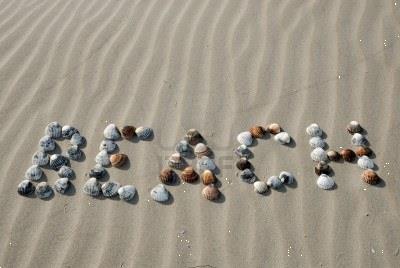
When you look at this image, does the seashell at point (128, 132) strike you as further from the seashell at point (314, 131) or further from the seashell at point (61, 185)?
the seashell at point (314, 131)

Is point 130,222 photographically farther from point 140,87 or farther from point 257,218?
point 140,87

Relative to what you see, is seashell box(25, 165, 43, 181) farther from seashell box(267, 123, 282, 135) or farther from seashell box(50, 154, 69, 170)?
seashell box(267, 123, 282, 135)

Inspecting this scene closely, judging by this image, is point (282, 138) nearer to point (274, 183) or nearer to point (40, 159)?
point (274, 183)

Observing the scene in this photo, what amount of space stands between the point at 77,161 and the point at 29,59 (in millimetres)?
1337

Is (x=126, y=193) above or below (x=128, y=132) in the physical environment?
below

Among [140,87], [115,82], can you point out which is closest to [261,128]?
[140,87]

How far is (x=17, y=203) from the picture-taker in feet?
8.96

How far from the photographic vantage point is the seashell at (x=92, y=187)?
8.95 feet

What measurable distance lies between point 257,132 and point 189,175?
2.06 feet

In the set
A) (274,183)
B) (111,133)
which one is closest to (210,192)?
(274,183)

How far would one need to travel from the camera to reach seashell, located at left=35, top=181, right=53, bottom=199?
2.75 metres

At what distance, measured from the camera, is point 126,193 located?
270 cm

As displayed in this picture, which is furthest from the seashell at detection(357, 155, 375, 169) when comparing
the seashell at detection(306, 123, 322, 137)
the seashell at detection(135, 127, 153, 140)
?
the seashell at detection(135, 127, 153, 140)

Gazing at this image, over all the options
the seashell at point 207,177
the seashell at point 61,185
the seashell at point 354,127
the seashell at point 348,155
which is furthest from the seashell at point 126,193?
the seashell at point 354,127
